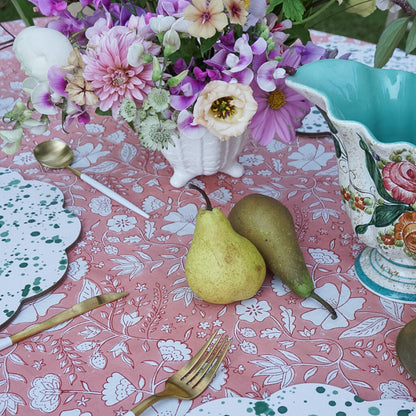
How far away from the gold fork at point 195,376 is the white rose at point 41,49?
0.31 m

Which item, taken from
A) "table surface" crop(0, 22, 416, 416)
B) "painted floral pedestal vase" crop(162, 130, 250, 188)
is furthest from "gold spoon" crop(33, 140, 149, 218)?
"painted floral pedestal vase" crop(162, 130, 250, 188)

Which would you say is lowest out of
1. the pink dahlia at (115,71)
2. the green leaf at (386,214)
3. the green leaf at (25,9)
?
the green leaf at (386,214)

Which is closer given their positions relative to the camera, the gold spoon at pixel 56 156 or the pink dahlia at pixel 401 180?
the pink dahlia at pixel 401 180

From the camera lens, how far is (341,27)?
218cm

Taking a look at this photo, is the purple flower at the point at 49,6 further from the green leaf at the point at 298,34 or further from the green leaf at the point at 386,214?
the green leaf at the point at 386,214

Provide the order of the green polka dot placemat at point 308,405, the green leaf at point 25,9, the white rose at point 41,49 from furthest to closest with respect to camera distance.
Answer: the green leaf at point 25,9, the white rose at point 41,49, the green polka dot placemat at point 308,405

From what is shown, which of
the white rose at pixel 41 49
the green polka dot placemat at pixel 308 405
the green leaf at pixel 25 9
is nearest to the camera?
the green polka dot placemat at pixel 308 405

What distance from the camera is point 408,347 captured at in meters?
0.47

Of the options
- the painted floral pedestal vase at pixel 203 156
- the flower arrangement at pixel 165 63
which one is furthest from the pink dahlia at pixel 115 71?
the painted floral pedestal vase at pixel 203 156

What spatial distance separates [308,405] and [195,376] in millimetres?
96

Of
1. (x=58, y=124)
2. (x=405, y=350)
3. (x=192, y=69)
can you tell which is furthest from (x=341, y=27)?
(x=405, y=350)

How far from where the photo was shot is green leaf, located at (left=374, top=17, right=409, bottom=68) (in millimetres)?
532

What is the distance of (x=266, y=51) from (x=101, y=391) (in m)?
0.35

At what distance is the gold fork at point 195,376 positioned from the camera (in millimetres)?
439
